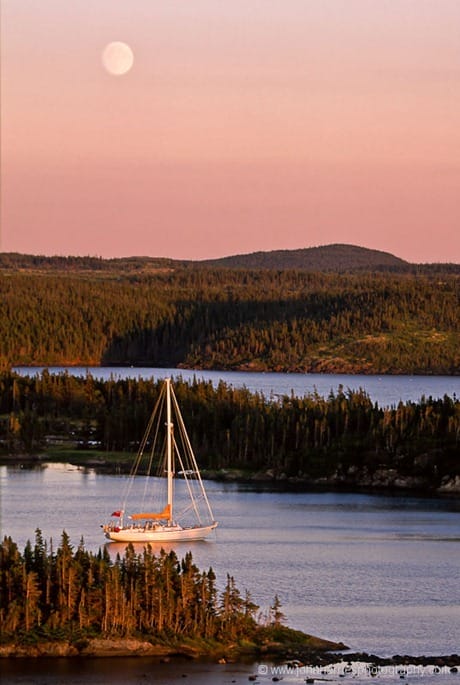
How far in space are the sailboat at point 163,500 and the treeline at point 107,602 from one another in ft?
91.9

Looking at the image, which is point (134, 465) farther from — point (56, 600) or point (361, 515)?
point (56, 600)

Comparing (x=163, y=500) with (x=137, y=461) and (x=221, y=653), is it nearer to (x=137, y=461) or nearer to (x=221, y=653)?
(x=137, y=461)

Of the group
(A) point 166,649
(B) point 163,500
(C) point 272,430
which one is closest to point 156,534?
(B) point 163,500

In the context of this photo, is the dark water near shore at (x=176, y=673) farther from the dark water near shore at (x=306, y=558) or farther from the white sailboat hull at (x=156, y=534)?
the white sailboat hull at (x=156, y=534)

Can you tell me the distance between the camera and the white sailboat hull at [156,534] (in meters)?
86.1

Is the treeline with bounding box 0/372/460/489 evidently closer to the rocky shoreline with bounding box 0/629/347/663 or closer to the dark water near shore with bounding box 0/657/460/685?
the rocky shoreline with bounding box 0/629/347/663

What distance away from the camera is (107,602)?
2170 inches

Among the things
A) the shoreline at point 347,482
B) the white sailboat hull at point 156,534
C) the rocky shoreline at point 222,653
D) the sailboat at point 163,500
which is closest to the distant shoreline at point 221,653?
the rocky shoreline at point 222,653

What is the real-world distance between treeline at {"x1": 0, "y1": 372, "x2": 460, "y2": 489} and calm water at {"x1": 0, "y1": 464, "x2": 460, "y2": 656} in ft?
25.6

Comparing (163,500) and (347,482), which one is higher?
(347,482)

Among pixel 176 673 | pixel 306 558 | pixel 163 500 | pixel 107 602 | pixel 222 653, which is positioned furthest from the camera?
pixel 163 500

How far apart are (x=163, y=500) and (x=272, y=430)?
78.5 ft

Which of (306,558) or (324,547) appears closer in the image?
(306,558)

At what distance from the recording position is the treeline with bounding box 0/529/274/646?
55250 millimetres
